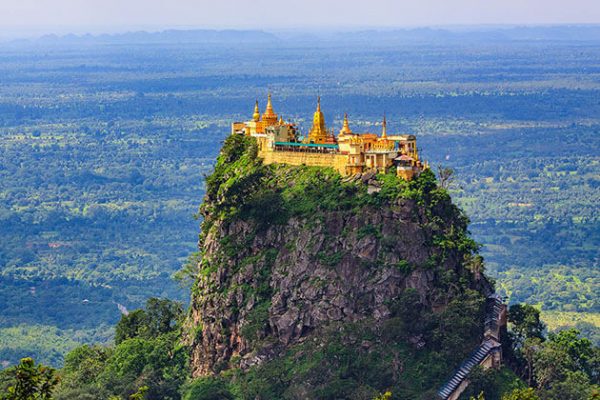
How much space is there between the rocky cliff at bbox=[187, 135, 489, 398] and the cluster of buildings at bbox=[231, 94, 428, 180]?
532 millimetres

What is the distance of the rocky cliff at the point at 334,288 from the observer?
199ft

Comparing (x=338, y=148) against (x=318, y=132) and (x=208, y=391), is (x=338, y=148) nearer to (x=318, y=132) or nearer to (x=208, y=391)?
(x=318, y=132)

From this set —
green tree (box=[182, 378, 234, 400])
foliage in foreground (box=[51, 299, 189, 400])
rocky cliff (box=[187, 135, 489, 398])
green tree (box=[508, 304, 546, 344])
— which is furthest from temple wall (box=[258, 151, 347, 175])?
green tree (box=[182, 378, 234, 400])

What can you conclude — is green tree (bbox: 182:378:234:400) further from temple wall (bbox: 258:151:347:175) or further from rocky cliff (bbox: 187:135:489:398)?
temple wall (bbox: 258:151:347:175)

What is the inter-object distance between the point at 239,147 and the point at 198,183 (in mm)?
Answer: 102900

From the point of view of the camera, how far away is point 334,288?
62.5m

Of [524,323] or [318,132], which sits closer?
[524,323]

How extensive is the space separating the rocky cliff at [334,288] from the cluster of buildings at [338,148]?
0.53 metres

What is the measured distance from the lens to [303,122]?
197m

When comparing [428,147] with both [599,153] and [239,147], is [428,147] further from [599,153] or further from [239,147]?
[239,147]

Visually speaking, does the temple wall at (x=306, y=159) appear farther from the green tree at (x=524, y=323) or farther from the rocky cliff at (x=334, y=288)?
the green tree at (x=524, y=323)

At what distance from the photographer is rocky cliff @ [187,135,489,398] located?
199 ft

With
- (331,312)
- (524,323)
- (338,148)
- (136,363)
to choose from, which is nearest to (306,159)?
(338,148)

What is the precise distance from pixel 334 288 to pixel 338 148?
7015 mm
